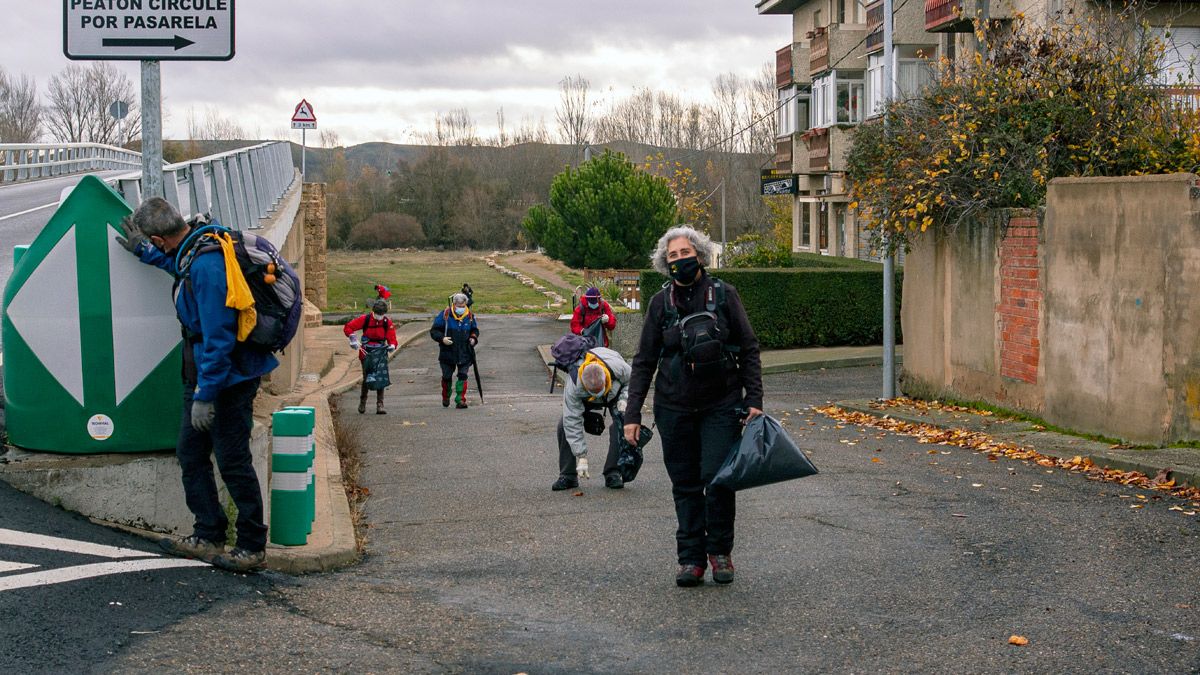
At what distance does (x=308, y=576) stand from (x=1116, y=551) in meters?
4.24

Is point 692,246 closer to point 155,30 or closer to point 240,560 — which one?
point 240,560

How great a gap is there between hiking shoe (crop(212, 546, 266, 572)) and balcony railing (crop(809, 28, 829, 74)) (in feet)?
114

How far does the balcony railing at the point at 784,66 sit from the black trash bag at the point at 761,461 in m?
37.6

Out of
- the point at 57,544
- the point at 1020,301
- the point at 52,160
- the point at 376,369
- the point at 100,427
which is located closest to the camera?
the point at 57,544

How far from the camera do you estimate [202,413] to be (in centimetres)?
596

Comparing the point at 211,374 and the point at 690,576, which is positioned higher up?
the point at 211,374

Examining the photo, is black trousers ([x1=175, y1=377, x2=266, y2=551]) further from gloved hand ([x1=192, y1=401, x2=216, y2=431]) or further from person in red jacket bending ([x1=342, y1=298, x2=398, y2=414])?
person in red jacket bending ([x1=342, y1=298, x2=398, y2=414])

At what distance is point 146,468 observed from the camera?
6.55m

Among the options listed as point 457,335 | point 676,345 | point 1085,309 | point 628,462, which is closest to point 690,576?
point 676,345

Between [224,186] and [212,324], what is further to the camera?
[224,186]

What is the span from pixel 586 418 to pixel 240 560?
13.4 ft

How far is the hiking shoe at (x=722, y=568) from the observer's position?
6.35 metres

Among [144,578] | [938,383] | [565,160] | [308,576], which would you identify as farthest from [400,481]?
[565,160]

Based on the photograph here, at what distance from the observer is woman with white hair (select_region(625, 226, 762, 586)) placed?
633 cm
